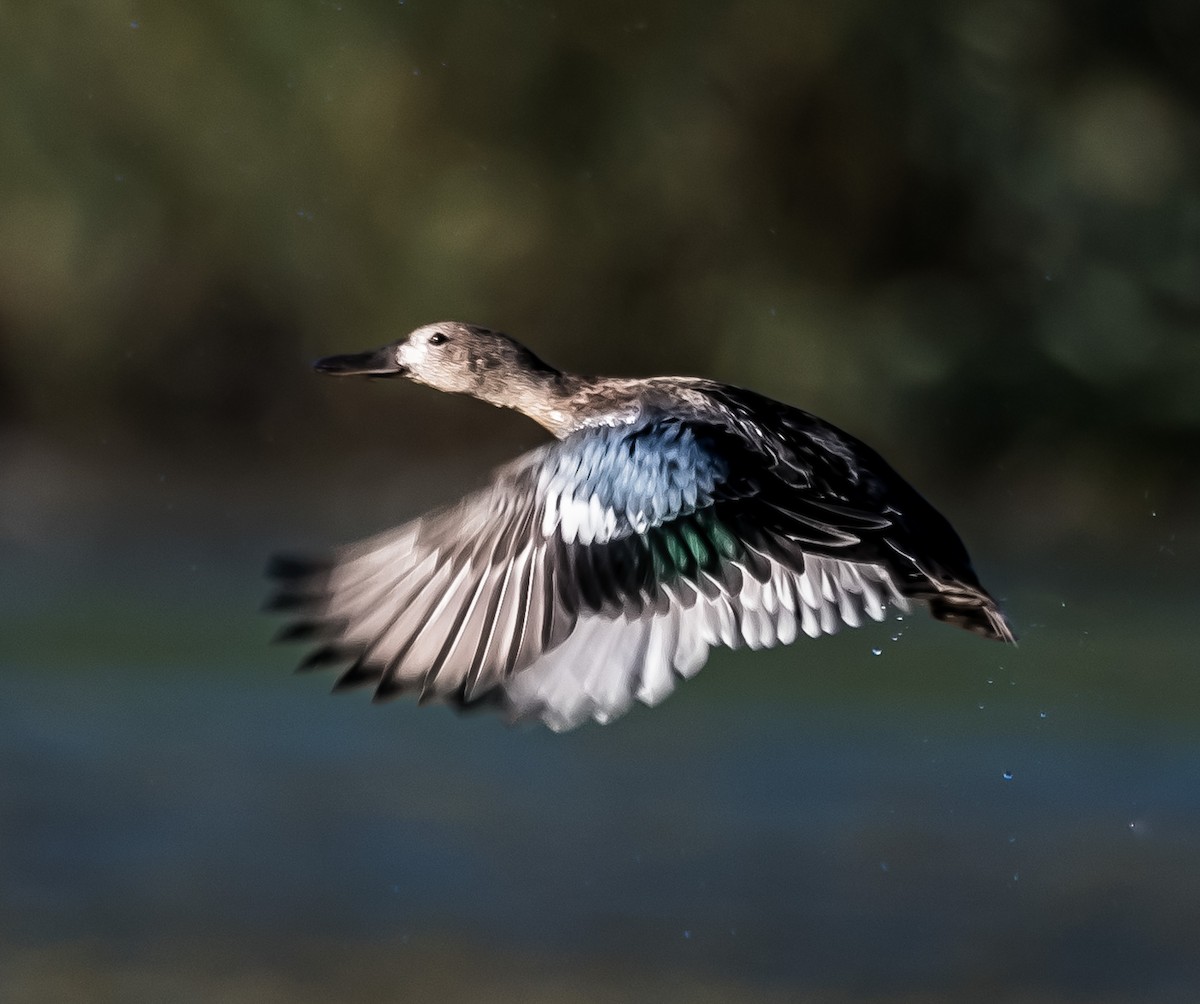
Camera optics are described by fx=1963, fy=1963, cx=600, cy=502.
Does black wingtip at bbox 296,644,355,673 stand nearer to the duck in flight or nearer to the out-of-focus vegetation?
the duck in flight

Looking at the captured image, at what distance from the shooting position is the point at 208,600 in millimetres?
9758

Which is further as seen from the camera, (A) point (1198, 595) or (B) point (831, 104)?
(B) point (831, 104)

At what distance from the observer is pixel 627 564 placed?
4312mm

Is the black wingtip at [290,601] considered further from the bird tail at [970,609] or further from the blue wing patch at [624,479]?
the bird tail at [970,609]

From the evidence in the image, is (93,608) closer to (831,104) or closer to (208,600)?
(208,600)

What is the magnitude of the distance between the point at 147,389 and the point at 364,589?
8309mm

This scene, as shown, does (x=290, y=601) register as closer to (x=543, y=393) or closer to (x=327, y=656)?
(x=327, y=656)

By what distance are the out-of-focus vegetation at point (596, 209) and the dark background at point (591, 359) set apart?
2cm

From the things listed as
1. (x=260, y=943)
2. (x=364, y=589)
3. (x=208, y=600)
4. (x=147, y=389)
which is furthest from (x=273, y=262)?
(x=364, y=589)

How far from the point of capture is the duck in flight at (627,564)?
4.16m

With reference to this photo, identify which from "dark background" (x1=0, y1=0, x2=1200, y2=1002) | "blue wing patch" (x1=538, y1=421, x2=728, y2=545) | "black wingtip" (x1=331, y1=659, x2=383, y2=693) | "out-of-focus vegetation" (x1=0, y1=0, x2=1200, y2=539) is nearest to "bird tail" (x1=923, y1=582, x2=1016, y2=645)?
"blue wing patch" (x1=538, y1=421, x2=728, y2=545)

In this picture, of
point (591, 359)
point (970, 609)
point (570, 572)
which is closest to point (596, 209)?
point (591, 359)

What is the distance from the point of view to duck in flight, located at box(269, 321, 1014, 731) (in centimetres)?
416

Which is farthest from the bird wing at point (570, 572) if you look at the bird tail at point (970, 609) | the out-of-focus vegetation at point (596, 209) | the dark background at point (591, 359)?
the out-of-focus vegetation at point (596, 209)
